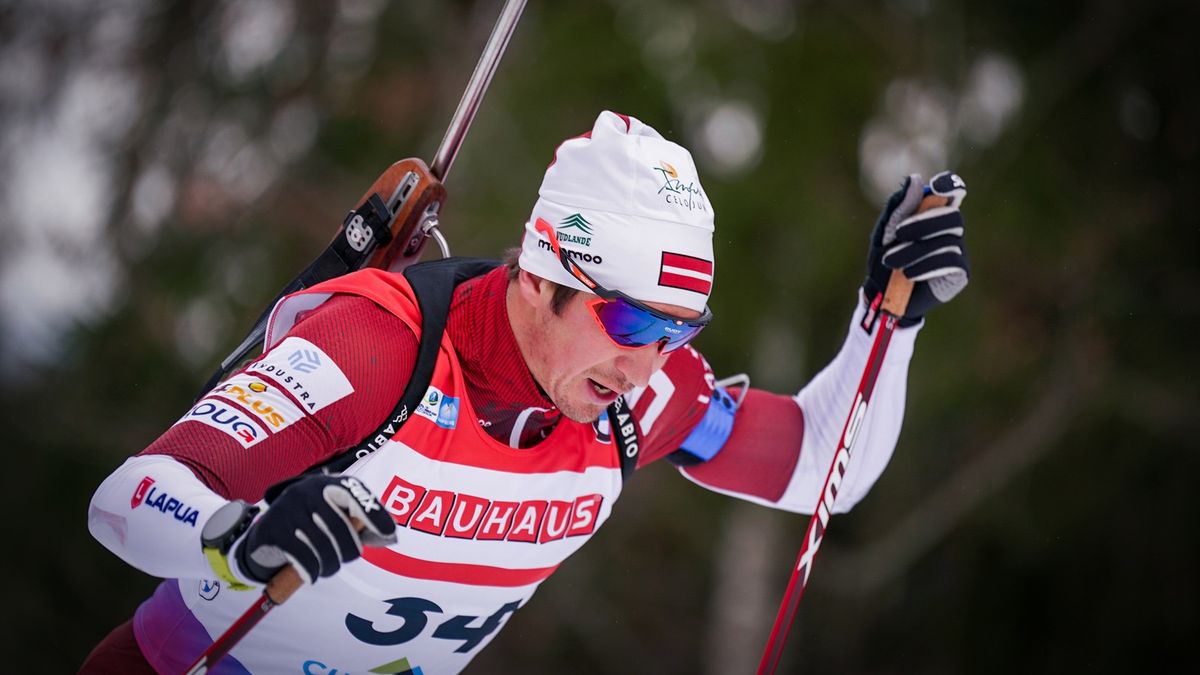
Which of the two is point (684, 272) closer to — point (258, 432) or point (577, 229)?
point (577, 229)

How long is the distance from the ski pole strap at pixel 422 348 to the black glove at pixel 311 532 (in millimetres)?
330

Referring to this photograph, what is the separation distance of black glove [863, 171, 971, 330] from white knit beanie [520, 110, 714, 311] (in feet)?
1.54

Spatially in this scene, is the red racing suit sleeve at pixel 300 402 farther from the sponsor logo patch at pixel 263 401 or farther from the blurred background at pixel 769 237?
the blurred background at pixel 769 237

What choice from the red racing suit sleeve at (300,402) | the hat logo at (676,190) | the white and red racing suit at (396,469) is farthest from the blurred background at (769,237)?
the red racing suit sleeve at (300,402)

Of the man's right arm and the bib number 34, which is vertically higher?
the man's right arm

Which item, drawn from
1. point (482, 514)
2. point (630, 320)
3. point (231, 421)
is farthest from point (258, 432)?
point (630, 320)

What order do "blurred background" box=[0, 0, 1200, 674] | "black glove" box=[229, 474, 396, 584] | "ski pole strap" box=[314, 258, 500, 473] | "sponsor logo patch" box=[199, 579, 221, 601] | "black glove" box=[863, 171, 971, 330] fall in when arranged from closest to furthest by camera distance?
1. "black glove" box=[229, 474, 396, 584]
2. "ski pole strap" box=[314, 258, 500, 473]
3. "sponsor logo patch" box=[199, 579, 221, 601]
4. "black glove" box=[863, 171, 971, 330]
5. "blurred background" box=[0, 0, 1200, 674]

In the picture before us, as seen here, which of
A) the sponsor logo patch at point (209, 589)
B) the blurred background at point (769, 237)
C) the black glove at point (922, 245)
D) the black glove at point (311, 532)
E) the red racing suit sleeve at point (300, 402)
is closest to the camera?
the black glove at point (311, 532)

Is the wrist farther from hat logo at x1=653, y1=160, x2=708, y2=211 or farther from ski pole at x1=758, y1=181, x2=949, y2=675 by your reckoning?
ski pole at x1=758, y1=181, x2=949, y2=675

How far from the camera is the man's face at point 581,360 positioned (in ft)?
6.07

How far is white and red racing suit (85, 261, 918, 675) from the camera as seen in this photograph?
1.51 m

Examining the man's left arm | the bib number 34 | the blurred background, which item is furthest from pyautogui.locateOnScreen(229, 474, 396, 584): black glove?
the blurred background

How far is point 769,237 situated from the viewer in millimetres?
6254

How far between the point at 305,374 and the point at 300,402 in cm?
5
